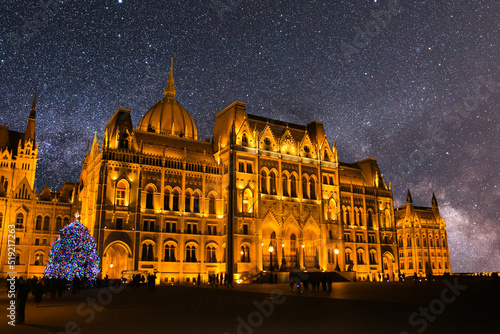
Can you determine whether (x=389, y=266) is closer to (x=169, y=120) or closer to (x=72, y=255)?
(x=169, y=120)

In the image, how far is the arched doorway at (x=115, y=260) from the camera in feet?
180

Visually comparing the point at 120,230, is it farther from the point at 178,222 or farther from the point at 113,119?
the point at 113,119

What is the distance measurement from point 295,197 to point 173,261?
2098 centimetres

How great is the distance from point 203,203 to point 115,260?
1382cm

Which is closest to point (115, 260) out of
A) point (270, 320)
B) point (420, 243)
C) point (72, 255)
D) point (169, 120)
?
point (72, 255)

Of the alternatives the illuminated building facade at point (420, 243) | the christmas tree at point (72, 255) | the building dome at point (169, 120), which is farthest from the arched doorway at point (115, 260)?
the illuminated building facade at point (420, 243)

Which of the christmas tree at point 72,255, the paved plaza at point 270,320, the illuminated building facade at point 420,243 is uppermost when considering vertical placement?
the illuminated building facade at point 420,243

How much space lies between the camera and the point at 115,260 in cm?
5650

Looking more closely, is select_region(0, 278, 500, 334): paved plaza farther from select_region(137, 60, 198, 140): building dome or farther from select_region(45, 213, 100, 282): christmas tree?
select_region(137, 60, 198, 140): building dome

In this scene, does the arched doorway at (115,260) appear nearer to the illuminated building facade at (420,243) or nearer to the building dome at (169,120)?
the building dome at (169,120)

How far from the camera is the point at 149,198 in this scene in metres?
57.9

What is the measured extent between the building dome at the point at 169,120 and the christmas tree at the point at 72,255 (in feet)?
100

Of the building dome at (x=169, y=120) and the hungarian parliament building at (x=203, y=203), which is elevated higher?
the building dome at (x=169, y=120)

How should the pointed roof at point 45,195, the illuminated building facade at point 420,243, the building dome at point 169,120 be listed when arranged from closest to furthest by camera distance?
the pointed roof at point 45,195 < the building dome at point 169,120 < the illuminated building facade at point 420,243
